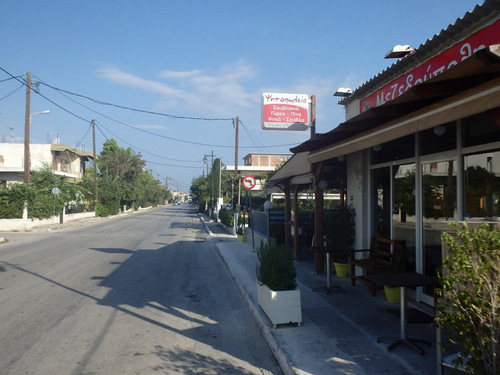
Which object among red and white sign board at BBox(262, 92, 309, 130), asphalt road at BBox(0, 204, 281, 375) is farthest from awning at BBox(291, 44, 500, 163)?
red and white sign board at BBox(262, 92, 309, 130)

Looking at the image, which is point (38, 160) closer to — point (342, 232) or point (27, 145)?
point (27, 145)

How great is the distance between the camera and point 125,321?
633 cm

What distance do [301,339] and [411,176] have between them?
350 centimetres

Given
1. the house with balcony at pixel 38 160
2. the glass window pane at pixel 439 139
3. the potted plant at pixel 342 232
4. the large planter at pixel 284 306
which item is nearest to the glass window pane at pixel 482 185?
the glass window pane at pixel 439 139

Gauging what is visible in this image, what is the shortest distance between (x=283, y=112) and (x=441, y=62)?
5.29 meters

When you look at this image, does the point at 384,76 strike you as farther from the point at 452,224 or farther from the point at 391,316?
the point at 452,224

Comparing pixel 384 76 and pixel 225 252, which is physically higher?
pixel 384 76

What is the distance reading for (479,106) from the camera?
337 cm

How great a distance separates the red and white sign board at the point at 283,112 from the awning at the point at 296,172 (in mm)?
1020

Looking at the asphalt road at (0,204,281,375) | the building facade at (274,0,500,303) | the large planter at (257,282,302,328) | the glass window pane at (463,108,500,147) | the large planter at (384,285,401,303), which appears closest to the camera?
the building facade at (274,0,500,303)

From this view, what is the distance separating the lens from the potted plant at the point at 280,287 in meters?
5.58

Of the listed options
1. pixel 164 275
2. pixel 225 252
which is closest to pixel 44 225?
pixel 225 252

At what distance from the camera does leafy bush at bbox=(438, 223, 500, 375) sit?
2.73 meters

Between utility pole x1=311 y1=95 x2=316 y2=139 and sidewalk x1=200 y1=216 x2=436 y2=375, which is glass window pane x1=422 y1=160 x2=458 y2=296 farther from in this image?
utility pole x1=311 y1=95 x2=316 y2=139
